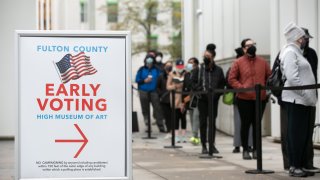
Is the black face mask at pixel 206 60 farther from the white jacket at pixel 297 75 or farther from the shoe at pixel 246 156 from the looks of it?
the white jacket at pixel 297 75

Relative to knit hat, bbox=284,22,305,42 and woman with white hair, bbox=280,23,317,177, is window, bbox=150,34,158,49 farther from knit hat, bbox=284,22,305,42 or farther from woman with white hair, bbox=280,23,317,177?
woman with white hair, bbox=280,23,317,177

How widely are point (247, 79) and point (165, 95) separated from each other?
6.11 metres

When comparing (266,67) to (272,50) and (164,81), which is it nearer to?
(272,50)

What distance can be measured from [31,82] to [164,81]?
1285 cm

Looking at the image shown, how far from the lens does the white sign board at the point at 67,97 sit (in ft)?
21.7

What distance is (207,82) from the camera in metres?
14.1

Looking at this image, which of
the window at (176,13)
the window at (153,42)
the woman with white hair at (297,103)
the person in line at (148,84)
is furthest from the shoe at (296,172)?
the window at (153,42)

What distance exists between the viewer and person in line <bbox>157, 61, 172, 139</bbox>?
1854 centimetres

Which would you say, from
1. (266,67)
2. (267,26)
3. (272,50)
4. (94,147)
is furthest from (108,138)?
(267,26)

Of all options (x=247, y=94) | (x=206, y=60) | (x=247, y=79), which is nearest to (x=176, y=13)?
(x=206, y=60)

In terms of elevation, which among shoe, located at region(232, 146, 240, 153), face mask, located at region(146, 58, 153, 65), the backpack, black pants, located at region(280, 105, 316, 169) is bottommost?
shoe, located at region(232, 146, 240, 153)

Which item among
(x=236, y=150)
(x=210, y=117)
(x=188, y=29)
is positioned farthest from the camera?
(x=188, y=29)

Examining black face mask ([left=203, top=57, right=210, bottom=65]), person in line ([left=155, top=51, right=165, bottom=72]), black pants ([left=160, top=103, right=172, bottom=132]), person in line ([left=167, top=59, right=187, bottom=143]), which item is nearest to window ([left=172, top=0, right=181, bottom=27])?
person in line ([left=155, top=51, right=165, bottom=72])

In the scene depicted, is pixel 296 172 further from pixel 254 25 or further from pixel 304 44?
pixel 254 25
